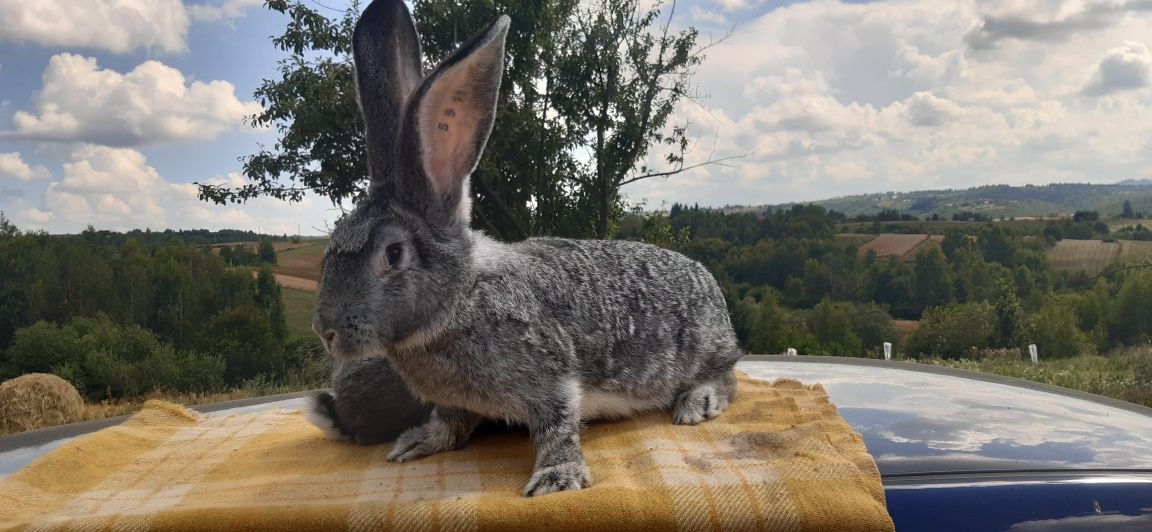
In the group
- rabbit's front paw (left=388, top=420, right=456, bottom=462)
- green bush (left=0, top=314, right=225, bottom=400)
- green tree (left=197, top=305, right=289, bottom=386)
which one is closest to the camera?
rabbit's front paw (left=388, top=420, right=456, bottom=462)

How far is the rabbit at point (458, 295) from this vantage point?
188 centimetres

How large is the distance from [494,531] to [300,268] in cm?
436

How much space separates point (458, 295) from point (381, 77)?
617mm

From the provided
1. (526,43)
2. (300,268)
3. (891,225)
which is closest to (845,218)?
(891,225)

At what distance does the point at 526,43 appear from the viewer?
6.50 metres

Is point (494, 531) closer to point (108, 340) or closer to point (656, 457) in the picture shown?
point (656, 457)

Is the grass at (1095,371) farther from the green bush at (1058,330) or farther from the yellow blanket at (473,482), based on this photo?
the yellow blanket at (473,482)

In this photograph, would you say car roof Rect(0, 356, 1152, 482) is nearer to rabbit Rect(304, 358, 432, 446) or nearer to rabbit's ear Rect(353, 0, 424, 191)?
rabbit Rect(304, 358, 432, 446)

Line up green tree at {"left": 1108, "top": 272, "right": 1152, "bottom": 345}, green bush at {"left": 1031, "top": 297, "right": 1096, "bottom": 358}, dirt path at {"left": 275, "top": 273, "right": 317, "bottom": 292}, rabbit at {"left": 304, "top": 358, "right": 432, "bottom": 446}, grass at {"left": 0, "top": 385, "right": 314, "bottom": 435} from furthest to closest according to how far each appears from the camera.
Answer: green tree at {"left": 1108, "top": 272, "right": 1152, "bottom": 345} < green bush at {"left": 1031, "top": 297, "right": 1096, "bottom": 358} < grass at {"left": 0, "top": 385, "right": 314, "bottom": 435} < dirt path at {"left": 275, "top": 273, "right": 317, "bottom": 292} < rabbit at {"left": 304, "top": 358, "right": 432, "bottom": 446}

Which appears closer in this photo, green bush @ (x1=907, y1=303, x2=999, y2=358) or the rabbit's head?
the rabbit's head

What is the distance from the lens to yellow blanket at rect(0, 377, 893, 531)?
1770mm

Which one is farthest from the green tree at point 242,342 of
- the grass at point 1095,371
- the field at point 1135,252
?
the field at point 1135,252

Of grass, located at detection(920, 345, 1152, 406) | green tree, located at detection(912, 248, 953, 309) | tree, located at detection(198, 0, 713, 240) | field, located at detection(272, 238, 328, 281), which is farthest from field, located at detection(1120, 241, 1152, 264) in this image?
field, located at detection(272, 238, 328, 281)

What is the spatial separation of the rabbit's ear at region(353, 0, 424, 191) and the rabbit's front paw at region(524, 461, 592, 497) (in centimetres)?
86
